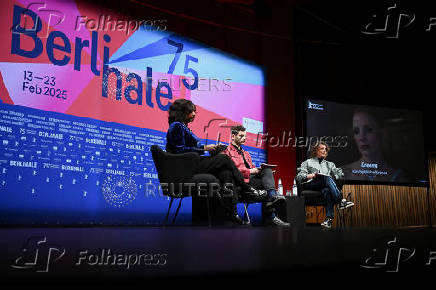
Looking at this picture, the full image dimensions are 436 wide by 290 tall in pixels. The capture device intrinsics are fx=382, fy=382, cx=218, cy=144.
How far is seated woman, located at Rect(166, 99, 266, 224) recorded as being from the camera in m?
3.36

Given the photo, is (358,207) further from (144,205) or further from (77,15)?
(77,15)

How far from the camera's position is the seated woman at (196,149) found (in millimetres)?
3361

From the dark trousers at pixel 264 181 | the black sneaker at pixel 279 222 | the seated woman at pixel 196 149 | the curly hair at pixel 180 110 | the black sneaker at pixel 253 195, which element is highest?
the curly hair at pixel 180 110

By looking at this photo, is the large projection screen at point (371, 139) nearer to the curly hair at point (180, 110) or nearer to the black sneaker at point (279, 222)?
the black sneaker at point (279, 222)

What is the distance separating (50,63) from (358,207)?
17.3 ft

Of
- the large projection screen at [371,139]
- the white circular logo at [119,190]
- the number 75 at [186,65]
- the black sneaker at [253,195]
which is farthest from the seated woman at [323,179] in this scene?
the white circular logo at [119,190]

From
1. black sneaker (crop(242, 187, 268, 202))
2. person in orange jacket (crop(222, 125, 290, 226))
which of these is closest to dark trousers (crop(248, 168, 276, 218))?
person in orange jacket (crop(222, 125, 290, 226))

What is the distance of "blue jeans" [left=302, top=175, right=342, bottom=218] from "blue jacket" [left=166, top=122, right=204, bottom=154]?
171 cm

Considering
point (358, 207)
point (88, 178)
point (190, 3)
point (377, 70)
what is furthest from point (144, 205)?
point (377, 70)

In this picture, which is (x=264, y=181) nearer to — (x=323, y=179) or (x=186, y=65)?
(x=323, y=179)

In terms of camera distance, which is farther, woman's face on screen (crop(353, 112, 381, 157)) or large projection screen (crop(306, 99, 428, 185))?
woman's face on screen (crop(353, 112, 381, 157))

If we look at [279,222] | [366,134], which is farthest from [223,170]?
[366,134]

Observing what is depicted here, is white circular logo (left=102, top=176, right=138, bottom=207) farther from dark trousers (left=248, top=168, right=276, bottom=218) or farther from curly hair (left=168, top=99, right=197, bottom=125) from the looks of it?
dark trousers (left=248, top=168, right=276, bottom=218)

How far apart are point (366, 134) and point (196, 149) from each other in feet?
13.7
